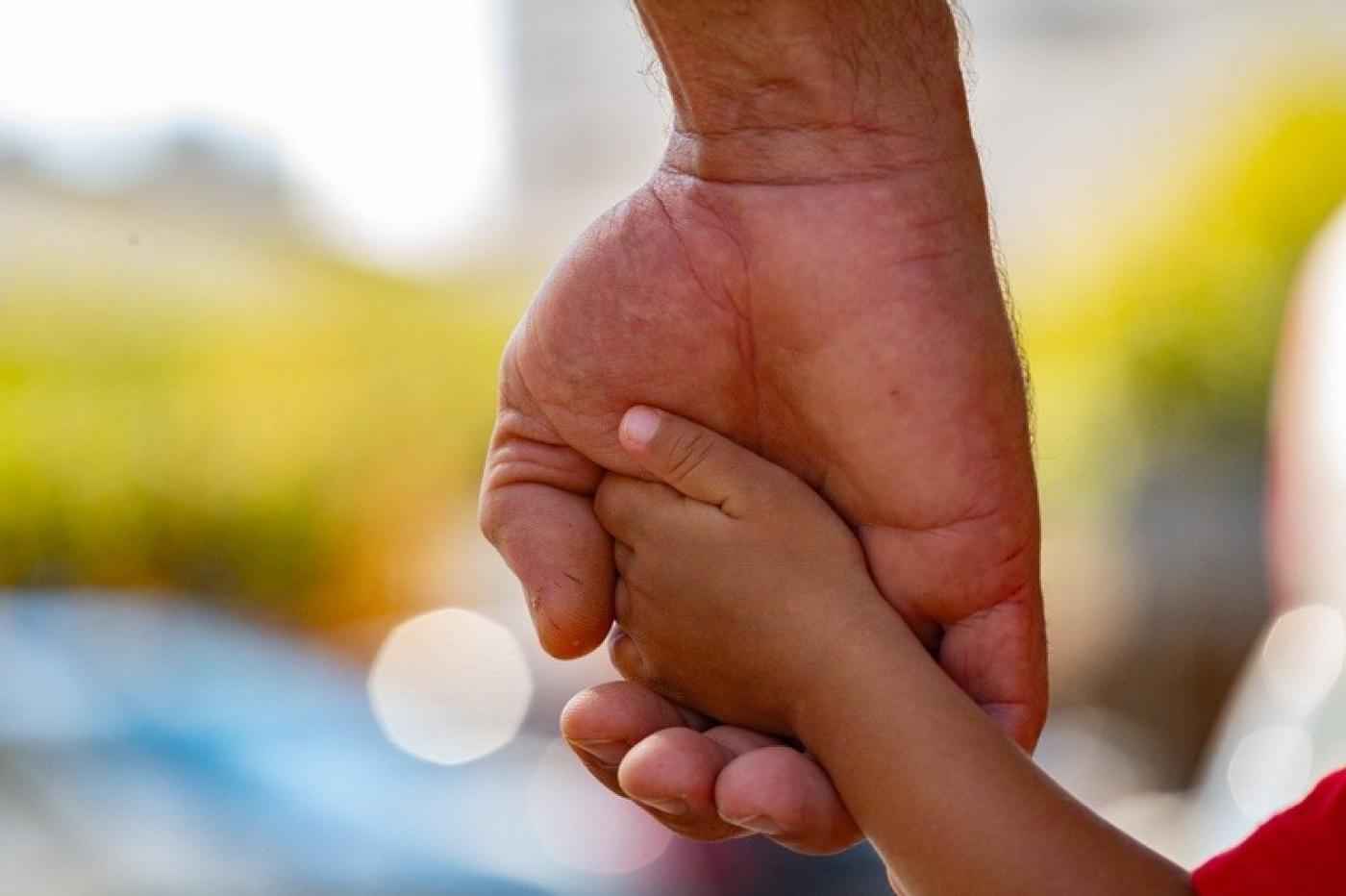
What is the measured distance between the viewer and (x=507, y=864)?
163 inches

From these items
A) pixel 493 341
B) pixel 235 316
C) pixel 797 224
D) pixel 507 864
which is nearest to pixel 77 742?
pixel 507 864

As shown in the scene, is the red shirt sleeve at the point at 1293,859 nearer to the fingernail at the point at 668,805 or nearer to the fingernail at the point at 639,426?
the fingernail at the point at 668,805

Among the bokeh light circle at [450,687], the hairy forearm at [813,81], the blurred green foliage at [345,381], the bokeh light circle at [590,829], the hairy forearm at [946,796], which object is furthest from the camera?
the blurred green foliage at [345,381]

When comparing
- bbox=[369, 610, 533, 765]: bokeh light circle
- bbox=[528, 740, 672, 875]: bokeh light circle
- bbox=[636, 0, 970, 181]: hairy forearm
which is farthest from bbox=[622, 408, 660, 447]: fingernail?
bbox=[369, 610, 533, 765]: bokeh light circle

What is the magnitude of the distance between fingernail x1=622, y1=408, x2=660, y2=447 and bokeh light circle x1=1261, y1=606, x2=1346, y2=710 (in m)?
2.29

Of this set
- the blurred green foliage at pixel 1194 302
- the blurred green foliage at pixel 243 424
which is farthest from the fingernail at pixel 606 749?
the blurred green foliage at pixel 1194 302

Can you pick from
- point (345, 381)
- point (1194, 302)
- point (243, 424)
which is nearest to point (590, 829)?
point (1194, 302)

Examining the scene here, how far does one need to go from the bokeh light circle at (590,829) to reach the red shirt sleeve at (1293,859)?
2.78 metres

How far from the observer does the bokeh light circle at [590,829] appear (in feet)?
14.0

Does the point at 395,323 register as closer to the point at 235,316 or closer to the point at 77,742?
the point at 235,316

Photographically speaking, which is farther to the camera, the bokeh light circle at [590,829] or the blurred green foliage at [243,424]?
the blurred green foliage at [243,424]

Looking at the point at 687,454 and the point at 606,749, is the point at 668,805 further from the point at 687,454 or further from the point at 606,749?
the point at 687,454

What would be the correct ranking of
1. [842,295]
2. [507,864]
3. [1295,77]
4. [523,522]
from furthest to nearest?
[1295,77] < [507,864] < [523,522] < [842,295]

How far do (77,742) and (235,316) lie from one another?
19.8 ft
